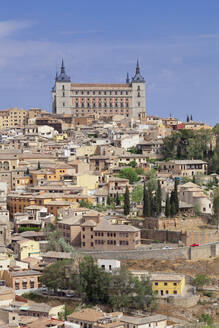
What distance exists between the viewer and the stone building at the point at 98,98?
131 m

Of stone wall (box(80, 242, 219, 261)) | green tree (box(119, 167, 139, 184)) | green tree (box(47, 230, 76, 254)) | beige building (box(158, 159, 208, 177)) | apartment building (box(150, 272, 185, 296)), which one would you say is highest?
beige building (box(158, 159, 208, 177))

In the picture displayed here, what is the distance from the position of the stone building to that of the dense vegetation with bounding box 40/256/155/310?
7437 cm

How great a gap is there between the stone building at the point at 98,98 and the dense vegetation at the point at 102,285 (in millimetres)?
74367

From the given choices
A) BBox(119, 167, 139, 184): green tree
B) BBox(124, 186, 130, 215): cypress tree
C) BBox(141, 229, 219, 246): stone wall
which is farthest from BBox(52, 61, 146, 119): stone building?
BBox(141, 229, 219, 246): stone wall

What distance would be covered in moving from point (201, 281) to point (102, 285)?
774 cm

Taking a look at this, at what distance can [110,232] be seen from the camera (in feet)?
201

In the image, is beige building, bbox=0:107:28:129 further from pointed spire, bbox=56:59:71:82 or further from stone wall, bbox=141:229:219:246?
stone wall, bbox=141:229:219:246

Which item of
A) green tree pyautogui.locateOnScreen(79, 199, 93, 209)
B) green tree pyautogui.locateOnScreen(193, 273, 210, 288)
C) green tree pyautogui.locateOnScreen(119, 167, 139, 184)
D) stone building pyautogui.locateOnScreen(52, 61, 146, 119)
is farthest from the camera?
stone building pyautogui.locateOnScreen(52, 61, 146, 119)

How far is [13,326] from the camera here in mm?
47719

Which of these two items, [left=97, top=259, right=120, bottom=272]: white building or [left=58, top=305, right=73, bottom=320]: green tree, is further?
[left=97, top=259, right=120, bottom=272]: white building

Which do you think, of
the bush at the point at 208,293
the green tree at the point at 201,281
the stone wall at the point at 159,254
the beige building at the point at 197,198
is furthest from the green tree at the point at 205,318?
the beige building at the point at 197,198

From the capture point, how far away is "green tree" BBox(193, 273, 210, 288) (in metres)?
57.7

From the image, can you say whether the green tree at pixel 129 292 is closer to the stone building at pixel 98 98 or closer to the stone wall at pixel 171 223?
the stone wall at pixel 171 223

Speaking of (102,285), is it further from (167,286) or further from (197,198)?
(197,198)
